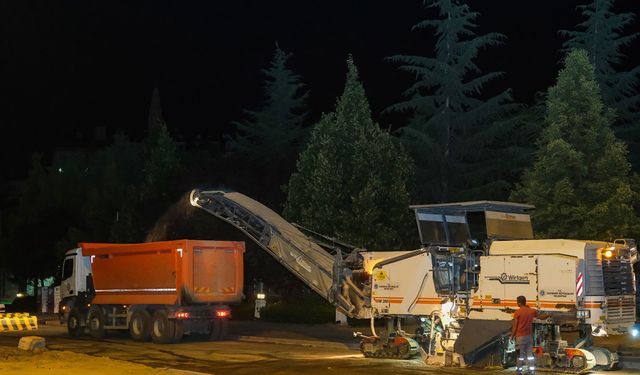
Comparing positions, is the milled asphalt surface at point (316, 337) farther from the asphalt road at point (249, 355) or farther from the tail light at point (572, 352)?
the tail light at point (572, 352)

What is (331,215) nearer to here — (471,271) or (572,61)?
(572,61)

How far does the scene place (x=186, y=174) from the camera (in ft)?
139

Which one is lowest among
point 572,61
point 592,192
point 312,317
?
point 312,317

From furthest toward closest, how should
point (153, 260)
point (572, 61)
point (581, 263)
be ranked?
point (572, 61)
point (153, 260)
point (581, 263)

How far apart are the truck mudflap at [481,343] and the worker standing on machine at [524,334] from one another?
1.29 metres

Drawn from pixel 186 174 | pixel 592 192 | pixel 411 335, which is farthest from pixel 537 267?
pixel 186 174

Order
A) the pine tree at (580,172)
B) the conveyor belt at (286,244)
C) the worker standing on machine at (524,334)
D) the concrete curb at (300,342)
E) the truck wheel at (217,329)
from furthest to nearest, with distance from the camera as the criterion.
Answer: the pine tree at (580,172) → the truck wheel at (217,329) → the concrete curb at (300,342) → the conveyor belt at (286,244) → the worker standing on machine at (524,334)

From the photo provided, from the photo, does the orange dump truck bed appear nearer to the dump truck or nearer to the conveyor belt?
the dump truck

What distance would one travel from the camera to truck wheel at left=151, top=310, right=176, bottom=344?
87.2 feet

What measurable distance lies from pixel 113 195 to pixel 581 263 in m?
40.7

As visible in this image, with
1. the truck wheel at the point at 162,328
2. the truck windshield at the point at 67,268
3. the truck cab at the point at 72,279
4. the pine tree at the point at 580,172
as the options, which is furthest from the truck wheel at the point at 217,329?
the pine tree at the point at 580,172

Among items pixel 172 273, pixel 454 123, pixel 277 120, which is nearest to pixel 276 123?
pixel 277 120

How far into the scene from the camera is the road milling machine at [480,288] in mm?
18031

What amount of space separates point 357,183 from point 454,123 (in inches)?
448
